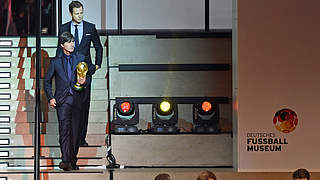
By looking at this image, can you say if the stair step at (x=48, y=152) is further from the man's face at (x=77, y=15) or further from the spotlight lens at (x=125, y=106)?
the man's face at (x=77, y=15)

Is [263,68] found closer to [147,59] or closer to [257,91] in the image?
[257,91]

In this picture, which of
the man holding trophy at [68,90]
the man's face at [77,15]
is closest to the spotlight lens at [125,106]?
the man holding trophy at [68,90]

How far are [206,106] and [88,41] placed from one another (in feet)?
5.16

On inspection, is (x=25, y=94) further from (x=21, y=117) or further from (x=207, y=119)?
(x=207, y=119)

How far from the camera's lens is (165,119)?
33.3 feet

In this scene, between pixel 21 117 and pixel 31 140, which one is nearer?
pixel 31 140

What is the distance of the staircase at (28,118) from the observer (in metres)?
9.99

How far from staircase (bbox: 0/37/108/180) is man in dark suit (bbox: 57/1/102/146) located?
90mm

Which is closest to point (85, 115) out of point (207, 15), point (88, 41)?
point (88, 41)

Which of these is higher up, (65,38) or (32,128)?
(65,38)

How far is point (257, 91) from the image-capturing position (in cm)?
926

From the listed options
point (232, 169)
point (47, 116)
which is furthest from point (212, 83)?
point (47, 116)

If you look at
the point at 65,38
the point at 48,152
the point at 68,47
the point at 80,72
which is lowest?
the point at 48,152

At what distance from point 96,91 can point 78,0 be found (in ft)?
3.72
